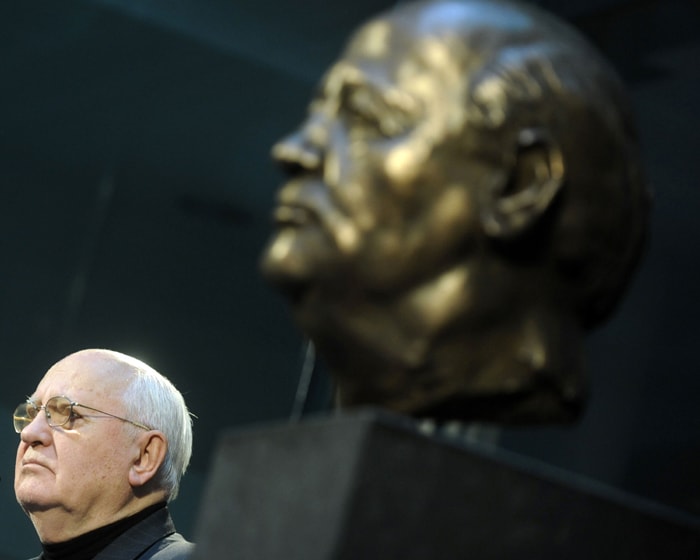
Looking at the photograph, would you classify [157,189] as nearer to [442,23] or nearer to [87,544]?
[87,544]

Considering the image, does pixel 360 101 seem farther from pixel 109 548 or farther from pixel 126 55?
pixel 126 55

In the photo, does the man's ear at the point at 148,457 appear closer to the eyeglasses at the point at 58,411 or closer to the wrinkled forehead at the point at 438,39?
the eyeglasses at the point at 58,411

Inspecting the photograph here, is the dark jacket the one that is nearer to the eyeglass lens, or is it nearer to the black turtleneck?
the black turtleneck

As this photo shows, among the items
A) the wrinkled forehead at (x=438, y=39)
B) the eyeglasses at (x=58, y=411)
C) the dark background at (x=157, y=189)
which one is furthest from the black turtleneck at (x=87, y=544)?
the dark background at (x=157, y=189)

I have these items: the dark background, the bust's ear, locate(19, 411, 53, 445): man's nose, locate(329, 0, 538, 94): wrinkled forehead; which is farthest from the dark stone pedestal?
the dark background

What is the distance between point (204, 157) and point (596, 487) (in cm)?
373

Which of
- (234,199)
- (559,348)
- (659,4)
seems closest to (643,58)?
(659,4)

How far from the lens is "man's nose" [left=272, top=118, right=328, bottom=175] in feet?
6.42

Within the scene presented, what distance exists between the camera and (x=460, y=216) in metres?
1.89

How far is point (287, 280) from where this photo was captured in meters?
1.93

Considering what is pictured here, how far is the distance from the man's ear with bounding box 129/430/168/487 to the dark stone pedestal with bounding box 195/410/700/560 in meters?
1.60

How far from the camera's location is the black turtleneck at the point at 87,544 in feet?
10.9

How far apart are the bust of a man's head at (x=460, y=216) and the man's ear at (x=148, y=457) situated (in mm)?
1565

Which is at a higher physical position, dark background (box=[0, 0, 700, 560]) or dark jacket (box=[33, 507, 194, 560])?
dark background (box=[0, 0, 700, 560])
